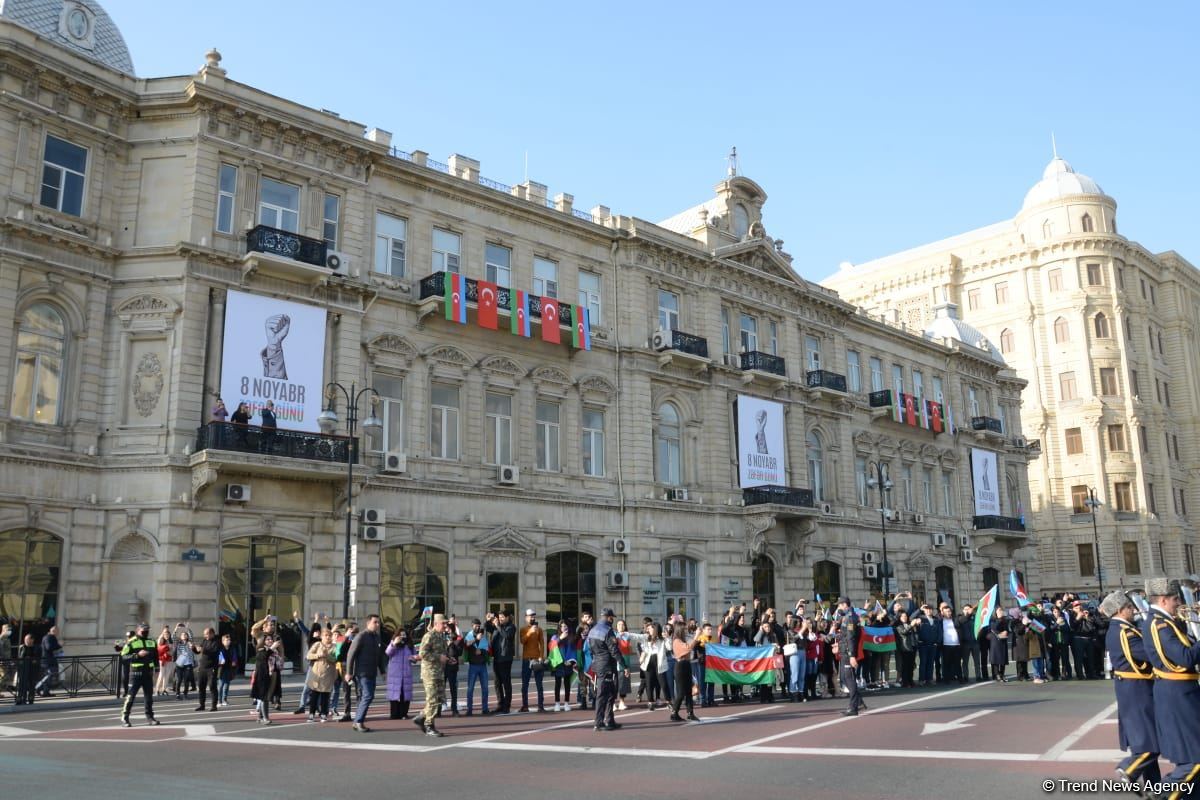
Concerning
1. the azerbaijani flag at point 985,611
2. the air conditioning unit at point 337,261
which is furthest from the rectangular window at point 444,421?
the azerbaijani flag at point 985,611

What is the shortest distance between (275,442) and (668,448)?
16.0 meters

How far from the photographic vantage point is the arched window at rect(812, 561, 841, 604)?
4166 cm

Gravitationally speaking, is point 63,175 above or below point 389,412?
above

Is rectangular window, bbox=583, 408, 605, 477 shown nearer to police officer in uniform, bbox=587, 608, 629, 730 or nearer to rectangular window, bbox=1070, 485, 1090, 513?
police officer in uniform, bbox=587, 608, 629, 730

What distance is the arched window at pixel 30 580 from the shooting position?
2345cm

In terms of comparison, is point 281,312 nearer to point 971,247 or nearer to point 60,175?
point 60,175

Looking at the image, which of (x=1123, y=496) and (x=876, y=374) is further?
(x=1123, y=496)

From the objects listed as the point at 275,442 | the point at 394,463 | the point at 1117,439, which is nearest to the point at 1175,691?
the point at 275,442

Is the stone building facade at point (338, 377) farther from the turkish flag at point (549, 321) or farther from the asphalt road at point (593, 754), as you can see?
the asphalt road at point (593, 754)

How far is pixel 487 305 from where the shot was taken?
31750mm

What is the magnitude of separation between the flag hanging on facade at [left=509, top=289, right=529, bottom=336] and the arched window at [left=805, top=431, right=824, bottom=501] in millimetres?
16200

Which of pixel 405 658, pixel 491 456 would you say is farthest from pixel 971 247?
pixel 405 658

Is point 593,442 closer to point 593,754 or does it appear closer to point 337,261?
point 337,261

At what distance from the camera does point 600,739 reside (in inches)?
565
